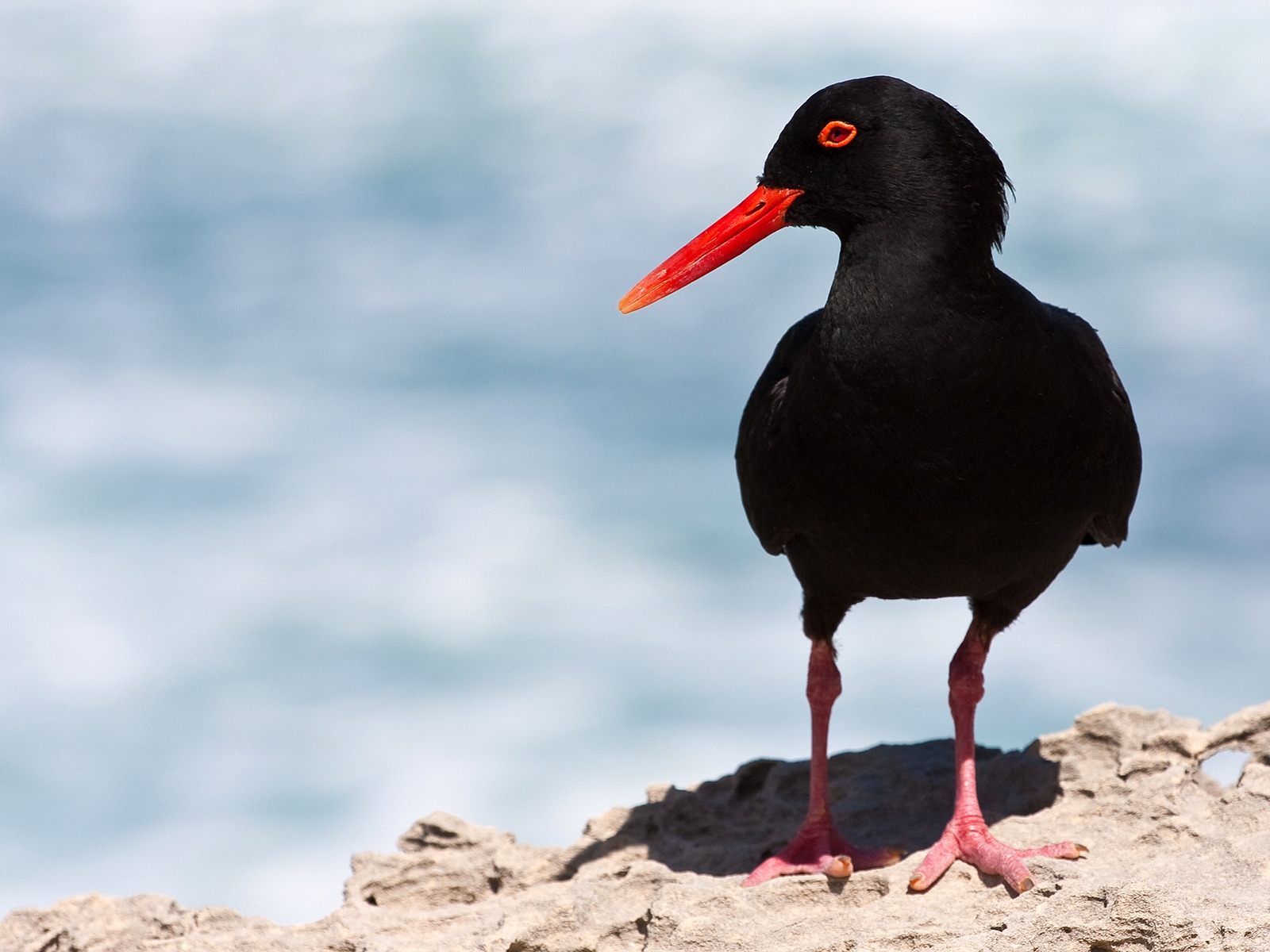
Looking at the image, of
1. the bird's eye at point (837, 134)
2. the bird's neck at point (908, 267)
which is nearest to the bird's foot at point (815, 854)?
the bird's neck at point (908, 267)

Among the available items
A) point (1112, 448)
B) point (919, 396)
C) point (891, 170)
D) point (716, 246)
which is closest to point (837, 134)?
point (891, 170)

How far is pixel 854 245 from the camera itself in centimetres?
544

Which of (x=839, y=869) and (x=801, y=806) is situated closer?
(x=839, y=869)

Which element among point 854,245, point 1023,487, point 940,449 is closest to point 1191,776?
point 1023,487

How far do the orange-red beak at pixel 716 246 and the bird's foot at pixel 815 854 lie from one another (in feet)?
8.13

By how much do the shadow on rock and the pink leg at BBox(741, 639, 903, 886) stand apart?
36 cm

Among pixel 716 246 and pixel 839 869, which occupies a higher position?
pixel 716 246

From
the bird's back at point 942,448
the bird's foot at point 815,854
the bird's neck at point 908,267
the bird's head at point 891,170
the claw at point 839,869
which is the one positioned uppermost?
the bird's head at point 891,170

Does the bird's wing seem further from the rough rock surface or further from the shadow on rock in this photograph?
the shadow on rock

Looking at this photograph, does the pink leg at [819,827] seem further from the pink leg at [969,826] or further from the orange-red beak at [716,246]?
the orange-red beak at [716,246]

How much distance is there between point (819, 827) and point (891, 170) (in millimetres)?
2946

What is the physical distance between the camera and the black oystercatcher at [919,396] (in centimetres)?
531

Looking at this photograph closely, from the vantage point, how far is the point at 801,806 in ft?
24.3

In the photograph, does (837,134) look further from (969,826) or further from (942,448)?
(969,826)
